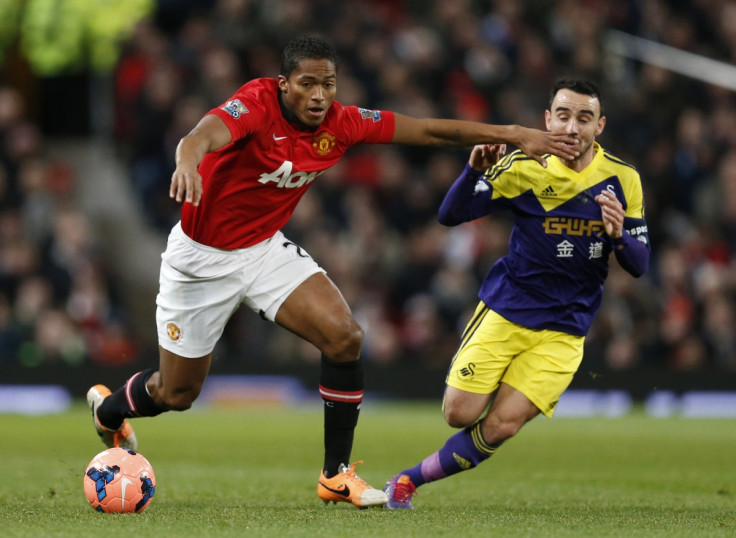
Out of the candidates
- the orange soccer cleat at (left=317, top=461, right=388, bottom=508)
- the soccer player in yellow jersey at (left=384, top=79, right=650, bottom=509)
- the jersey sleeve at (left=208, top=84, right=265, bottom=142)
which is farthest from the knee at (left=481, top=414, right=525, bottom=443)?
the jersey sleeve at (left=208, top=84, right=265, bottom=142)

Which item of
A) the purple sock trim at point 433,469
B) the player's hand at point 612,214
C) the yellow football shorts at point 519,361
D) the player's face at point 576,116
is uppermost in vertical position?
the player's face at point 576,116

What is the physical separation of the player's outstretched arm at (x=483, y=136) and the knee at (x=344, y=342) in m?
1.06

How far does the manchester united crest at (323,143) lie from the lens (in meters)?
6.71

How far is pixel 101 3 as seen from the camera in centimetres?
1444

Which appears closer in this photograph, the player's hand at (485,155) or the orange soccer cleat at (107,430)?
the player's hand at (485,155)

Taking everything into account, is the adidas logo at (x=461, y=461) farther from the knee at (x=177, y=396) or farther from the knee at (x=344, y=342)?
the knee at (x=177, y=396)

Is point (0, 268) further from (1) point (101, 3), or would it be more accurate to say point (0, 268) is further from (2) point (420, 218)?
(2) point (420, 218)

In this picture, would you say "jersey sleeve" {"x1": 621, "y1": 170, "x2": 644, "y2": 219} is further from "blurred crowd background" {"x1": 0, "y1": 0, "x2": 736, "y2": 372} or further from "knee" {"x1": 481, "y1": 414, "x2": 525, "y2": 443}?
"blurred crowd background" {"x1": 0, "y1": 0, "x2": 736, "y2": 372}

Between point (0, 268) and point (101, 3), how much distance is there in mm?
3468

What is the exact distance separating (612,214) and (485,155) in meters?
0.76

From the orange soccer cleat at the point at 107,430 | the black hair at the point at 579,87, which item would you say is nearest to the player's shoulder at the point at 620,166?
the black hair at the point at 579,87

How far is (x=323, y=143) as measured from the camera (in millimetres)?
6734

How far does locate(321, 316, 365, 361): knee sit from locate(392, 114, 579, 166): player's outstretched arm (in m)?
1.06

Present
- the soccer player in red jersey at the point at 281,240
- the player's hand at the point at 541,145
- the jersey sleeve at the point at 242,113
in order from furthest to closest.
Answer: the soccer player in red jersey at the point at 281,240 < the player's hand at the point at 541,145 < the jersey sleeve at the point at 242,113
